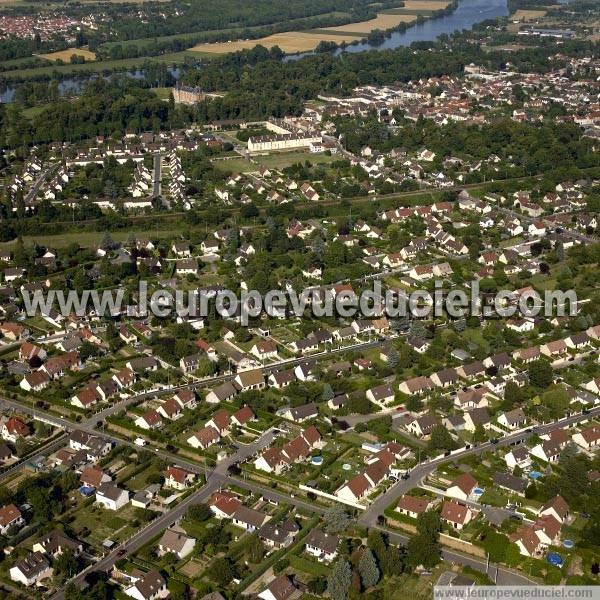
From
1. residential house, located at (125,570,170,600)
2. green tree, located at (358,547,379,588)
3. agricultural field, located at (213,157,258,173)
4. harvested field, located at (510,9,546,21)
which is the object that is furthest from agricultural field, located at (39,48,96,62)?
green tree, located at (358,547,379,588)

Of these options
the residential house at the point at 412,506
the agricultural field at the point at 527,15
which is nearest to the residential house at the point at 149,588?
the residential house at the point at 412,506

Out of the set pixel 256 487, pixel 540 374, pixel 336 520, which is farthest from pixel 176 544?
pixel 540 374

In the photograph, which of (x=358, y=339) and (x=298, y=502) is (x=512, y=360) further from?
(x=298, y=502)

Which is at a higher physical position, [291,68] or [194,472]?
[291,68]

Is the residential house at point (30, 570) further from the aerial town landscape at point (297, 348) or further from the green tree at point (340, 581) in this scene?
the green tree at point (340, 581)

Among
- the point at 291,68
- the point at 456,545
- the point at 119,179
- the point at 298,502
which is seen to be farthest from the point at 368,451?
the point at 291,68

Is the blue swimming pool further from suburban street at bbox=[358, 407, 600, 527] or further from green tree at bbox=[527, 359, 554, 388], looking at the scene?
green tree at bbox=[527, 359, 554, 388]
